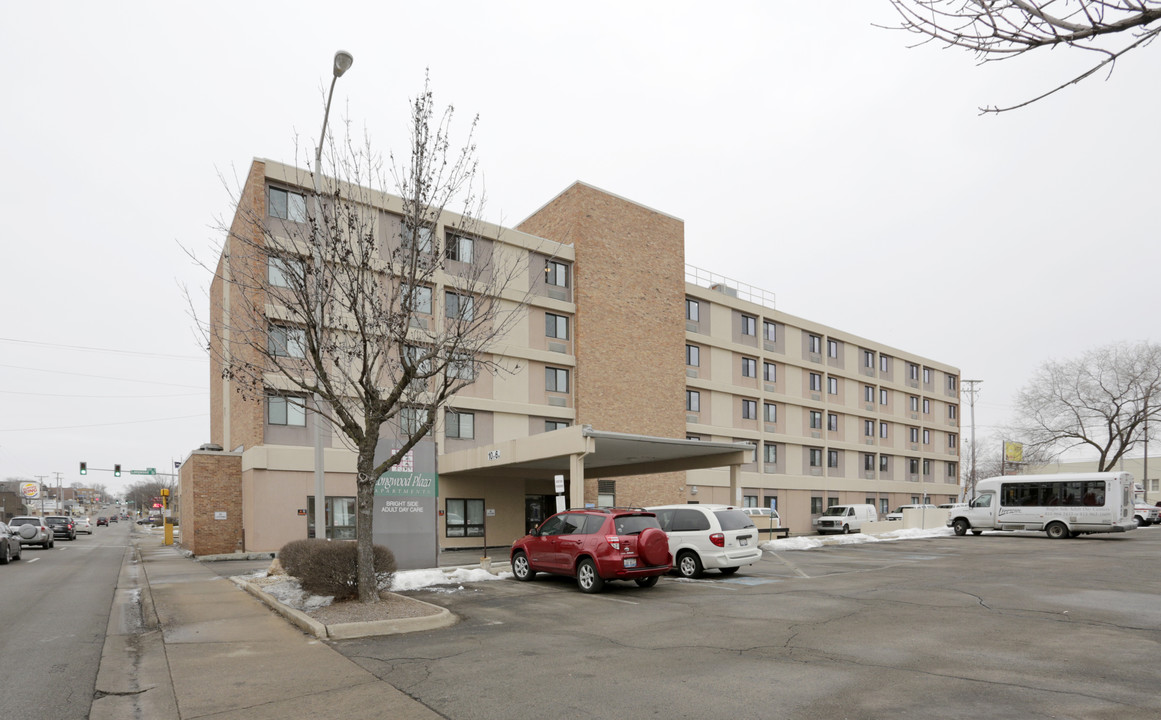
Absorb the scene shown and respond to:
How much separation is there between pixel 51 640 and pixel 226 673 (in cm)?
411

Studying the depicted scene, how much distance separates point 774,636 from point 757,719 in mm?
3876

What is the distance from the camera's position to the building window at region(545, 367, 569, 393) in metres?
34.5

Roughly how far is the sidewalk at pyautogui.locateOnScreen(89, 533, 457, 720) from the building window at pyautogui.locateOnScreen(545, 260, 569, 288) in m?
23.2

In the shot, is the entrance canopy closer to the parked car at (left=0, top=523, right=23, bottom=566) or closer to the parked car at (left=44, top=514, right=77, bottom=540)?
the parked car at (left=0, top=523, right=23, bottom=566)

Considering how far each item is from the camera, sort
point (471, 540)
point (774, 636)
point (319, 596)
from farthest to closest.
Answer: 1. point (471, 540)
2. point (319, 596)
3. point (774, 636)

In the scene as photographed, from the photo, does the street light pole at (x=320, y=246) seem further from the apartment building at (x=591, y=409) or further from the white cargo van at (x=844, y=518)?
the white cargo van at (x=844, y=518)

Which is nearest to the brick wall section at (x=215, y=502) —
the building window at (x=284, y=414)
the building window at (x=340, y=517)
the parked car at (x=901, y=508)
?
the building window at (x=340, y=517)

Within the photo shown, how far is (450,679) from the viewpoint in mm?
7570

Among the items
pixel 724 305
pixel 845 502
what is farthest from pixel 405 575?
pixel 845 502

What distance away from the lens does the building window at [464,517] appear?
31.2 m

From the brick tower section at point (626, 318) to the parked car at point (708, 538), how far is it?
53.4 feet

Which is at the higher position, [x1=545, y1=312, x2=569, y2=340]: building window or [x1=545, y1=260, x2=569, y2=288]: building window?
[x1=545, y1=260, x2=569, y2=288]: building window

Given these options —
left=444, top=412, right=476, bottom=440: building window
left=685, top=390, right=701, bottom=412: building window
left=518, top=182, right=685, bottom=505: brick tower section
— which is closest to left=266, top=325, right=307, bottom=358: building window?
left=444, top=412, right=476, bottom=440: building window

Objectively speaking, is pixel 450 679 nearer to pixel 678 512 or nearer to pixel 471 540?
pixel 678 512
